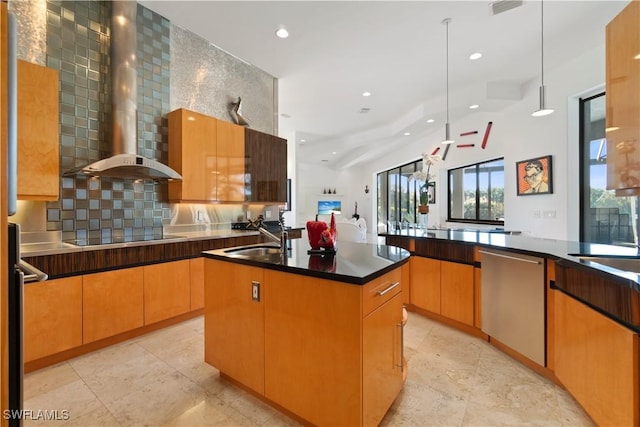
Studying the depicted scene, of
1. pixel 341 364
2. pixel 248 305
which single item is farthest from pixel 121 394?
pixel 341 364

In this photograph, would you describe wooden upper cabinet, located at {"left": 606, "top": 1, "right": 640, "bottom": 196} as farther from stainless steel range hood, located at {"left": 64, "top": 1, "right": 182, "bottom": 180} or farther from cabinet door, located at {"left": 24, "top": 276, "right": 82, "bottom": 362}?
cabinet door, located at {"left": 24, "top": 276, "right": 82, "bottom": 362}

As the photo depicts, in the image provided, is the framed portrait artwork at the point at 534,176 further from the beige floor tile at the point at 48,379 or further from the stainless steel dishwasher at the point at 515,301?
the beige floor tile at the point at 48,379

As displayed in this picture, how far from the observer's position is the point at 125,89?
276 centimetres

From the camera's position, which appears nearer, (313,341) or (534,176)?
(313,341)

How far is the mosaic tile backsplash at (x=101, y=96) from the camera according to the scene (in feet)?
8.15

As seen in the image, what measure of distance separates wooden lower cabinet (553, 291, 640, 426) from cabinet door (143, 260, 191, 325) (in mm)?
3081

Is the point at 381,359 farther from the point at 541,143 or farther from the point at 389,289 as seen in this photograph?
the point at 541,143

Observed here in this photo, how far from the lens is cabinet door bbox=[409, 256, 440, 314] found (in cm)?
294

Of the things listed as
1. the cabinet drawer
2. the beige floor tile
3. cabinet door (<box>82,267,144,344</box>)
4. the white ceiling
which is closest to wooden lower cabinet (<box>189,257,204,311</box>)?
cabinet door (<box>82,267,144,344</box>)

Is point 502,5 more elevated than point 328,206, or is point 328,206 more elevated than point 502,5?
point 502,5

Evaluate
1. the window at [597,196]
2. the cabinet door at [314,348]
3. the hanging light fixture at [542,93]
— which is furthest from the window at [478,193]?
the cabinet door at [314,348]

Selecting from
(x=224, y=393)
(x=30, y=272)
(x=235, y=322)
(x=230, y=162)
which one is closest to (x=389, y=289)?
(x=235, y=322)

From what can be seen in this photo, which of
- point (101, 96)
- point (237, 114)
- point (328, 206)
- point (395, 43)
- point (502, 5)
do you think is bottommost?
point (328, 206)

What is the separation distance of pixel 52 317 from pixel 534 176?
18.2ft
